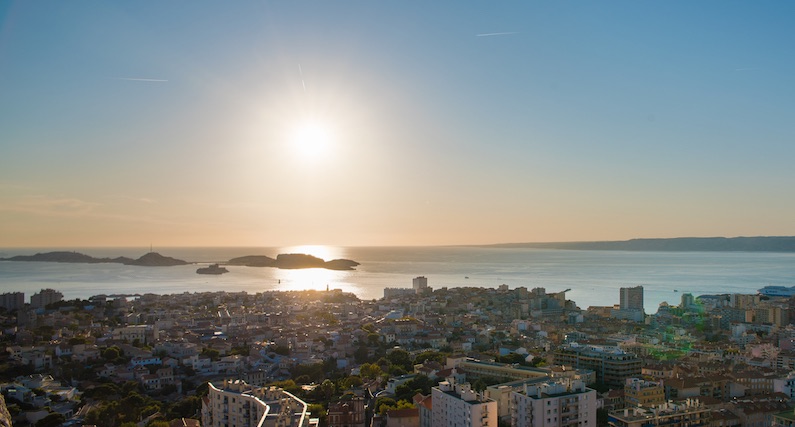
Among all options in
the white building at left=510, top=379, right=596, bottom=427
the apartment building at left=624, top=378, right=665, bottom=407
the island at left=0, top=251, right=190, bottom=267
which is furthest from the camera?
the island at left=0, top=251, right=190, bottom=267

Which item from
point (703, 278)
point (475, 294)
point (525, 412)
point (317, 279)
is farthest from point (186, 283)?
point (525, 412)

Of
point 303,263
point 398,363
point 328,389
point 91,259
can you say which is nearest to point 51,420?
point 328,389

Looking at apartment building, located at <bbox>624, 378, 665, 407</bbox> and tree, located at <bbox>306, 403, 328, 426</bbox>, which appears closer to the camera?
tree, located at <bbox>306, 403, 328, 426</bbox>

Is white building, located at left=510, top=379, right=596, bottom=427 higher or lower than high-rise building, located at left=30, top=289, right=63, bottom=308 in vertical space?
higher

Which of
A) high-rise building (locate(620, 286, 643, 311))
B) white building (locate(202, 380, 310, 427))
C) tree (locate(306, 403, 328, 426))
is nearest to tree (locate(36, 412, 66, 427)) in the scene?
white building (locate(202, 380, 310, 427))

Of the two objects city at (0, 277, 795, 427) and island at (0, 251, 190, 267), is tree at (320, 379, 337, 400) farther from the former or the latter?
island at (0, 251, 190, 267)

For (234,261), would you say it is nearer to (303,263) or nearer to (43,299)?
(303,263)
